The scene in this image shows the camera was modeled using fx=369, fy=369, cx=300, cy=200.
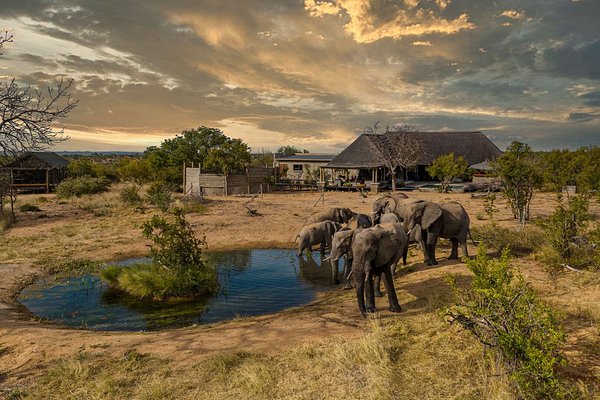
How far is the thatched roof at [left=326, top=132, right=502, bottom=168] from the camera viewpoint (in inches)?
1706

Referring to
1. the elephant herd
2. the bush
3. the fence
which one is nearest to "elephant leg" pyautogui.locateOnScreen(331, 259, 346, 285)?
the elephant herd

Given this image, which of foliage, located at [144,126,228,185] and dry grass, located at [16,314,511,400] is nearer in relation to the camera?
dry grass, located at [16,314,511,400]

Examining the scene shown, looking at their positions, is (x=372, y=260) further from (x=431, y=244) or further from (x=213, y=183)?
(x=213, y=183)

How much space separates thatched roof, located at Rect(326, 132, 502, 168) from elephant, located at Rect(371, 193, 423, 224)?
28.3m

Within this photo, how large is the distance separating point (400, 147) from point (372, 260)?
3567 cm

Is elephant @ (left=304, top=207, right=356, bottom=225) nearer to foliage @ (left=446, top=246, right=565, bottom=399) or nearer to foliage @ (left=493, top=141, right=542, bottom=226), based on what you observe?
foliage @ (left=493, top=141, right=542, bottom=226)

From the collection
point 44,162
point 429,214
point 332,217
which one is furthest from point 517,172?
point 44,162

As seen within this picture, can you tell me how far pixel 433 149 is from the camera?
47281 mm

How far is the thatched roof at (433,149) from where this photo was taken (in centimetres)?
4334

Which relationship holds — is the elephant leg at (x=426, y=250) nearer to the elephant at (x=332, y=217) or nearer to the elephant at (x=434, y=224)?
the elephant at (x=434, y=224)

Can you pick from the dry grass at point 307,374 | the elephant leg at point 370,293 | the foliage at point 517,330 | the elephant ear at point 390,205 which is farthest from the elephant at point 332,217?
the foliage at point 517,330

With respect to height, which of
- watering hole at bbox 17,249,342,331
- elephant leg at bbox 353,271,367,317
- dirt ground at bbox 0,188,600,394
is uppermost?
elephant leg at bbox 353,271,367,317

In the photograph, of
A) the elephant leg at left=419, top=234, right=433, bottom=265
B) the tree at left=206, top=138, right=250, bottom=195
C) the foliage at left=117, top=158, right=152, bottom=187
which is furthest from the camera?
the foliage at left=117, top=158, right=152, bottom=187

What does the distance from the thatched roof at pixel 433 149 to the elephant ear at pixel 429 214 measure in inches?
1181
